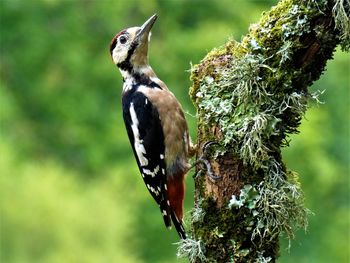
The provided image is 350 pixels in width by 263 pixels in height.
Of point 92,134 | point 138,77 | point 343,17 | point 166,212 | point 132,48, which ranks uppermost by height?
point 92,134

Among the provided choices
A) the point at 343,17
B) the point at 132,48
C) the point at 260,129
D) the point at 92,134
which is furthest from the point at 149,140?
the point at 92,134

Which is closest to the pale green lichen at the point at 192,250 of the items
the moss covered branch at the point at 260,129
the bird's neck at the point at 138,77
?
the moss covered branch at the point at 260,129

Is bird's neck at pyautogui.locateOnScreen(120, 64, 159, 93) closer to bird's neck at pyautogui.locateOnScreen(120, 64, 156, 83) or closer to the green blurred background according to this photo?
bird's neck at pyautogui.locateOnScreen(120, 64, 156, 83)

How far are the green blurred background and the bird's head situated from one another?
5558mm

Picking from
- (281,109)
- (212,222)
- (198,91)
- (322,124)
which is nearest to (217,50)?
(198,91)

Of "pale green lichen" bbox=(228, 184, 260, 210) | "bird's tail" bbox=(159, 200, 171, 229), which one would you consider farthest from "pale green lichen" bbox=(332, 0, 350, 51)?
"bird's tail" bbox=(159, 200, 171, 229)

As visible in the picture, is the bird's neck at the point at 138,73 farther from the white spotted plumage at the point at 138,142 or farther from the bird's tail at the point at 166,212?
the bird's tail at the point at 166,212

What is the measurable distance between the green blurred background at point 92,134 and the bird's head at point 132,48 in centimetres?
556

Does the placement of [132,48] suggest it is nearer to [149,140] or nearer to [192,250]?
[149,140]

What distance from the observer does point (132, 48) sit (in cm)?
538

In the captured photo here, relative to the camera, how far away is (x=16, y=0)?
12.9 m

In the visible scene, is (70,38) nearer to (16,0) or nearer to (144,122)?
(16,0)

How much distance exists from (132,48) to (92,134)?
22.7 ft

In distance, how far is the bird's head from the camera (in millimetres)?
5348
